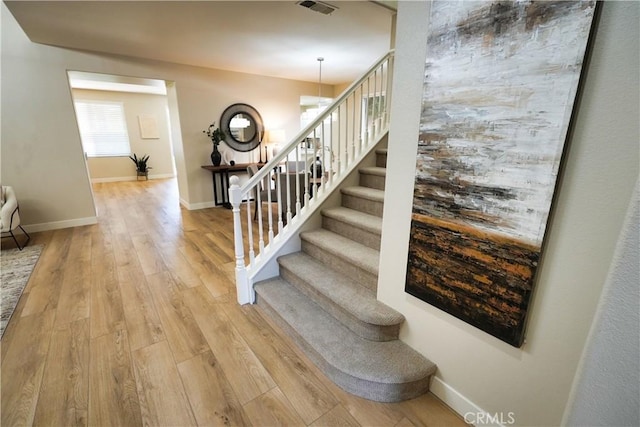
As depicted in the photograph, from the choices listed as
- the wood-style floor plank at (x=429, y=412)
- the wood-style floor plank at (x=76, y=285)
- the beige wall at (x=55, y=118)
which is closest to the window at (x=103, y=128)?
the beige wall at (x=55, y=118)

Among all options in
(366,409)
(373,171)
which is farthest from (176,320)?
(373,171)

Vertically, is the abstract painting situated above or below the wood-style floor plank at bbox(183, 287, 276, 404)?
above

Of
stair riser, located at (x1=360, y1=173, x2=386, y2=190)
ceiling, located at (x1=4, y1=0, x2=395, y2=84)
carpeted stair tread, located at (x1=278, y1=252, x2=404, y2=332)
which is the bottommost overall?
carpeted stair tread, located at (x1=278, y1=252, x2=404, y2=332)

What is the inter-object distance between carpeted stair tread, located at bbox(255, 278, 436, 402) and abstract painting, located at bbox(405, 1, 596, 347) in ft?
1.36

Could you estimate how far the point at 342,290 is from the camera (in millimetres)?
1960

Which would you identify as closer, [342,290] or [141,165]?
[342,290]

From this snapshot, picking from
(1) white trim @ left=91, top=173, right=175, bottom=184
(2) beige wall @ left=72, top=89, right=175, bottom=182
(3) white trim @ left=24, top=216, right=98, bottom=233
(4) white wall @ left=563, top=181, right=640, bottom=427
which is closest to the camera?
(4) white wall @ left=563, top=181, right=640, bottom=427

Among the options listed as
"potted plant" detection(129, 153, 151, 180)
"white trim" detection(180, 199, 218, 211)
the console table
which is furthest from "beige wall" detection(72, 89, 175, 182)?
the console table

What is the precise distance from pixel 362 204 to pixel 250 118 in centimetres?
390

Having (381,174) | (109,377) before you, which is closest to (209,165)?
(381,174)

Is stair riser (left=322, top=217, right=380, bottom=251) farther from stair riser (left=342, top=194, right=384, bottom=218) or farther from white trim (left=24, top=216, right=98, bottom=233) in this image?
white trim (left=24, top=216, right=98, bottom=233)

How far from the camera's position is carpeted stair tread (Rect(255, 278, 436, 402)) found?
58.2 inches

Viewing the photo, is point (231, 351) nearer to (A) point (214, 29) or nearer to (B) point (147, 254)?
(B) point (147, 254)

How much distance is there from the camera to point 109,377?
1.63 m
